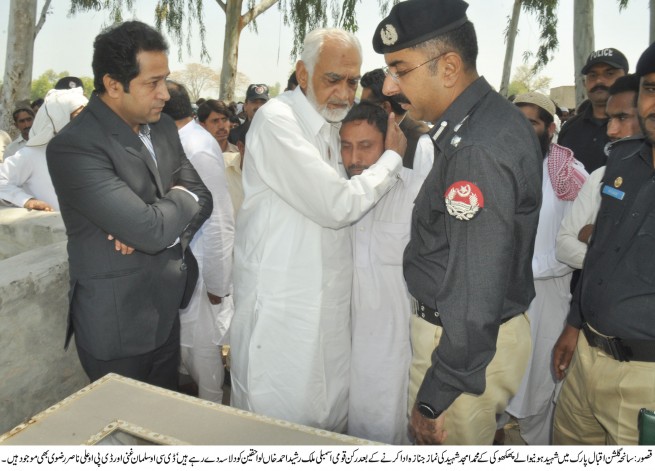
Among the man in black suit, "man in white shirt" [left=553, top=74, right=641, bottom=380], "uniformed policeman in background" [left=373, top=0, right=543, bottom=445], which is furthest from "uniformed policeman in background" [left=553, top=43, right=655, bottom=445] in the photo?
the man in black suit

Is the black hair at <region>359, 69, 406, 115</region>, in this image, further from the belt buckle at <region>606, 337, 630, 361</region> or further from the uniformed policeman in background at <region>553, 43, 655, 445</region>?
the belt buckle at <region>606, 337, 630, 361</region>

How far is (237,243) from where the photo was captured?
2227 mm

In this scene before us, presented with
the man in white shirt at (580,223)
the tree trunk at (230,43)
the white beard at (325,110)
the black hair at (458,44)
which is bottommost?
the man in white shirt at (580,223)

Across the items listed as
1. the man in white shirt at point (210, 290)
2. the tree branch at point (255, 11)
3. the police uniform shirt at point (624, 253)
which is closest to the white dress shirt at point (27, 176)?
the man in white shirt at point (210, 290)

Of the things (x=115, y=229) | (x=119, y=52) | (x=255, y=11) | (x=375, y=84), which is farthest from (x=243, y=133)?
(x=255, y=11)

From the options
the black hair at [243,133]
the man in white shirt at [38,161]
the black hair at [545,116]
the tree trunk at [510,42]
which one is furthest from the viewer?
the tree trunk at [510,42]

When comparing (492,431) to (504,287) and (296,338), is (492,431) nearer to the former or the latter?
(504,287)

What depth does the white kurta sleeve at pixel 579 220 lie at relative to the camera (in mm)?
2248

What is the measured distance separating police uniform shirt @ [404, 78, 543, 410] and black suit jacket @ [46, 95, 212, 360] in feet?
3.34

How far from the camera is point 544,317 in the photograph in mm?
2758

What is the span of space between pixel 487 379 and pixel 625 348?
0.51 meters

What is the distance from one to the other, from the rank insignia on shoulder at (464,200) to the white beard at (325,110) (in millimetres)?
948

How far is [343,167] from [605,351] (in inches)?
49.5

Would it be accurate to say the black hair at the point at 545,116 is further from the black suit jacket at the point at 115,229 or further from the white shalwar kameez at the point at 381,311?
the black suit jacket at the point at 115,229
